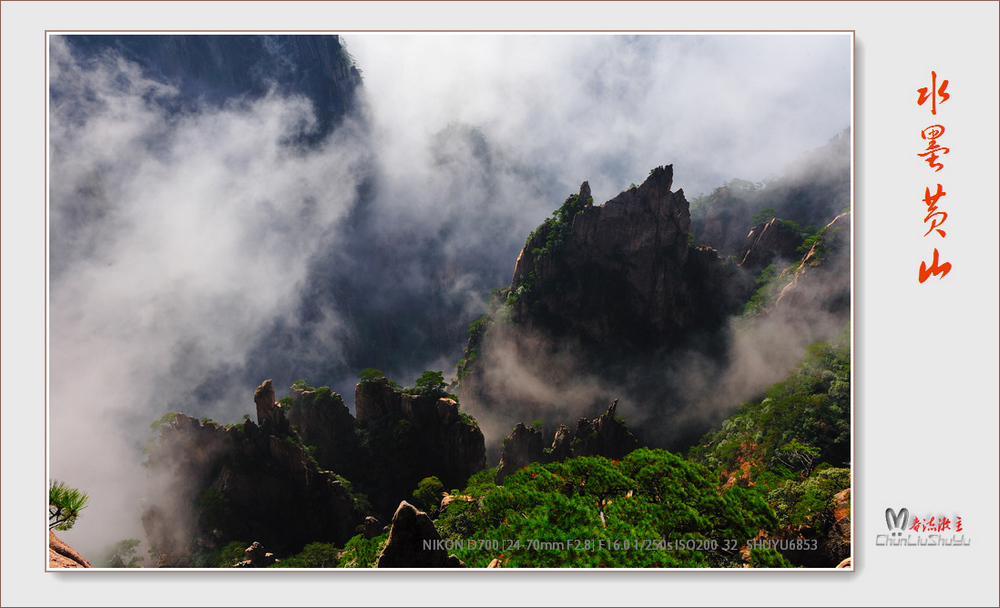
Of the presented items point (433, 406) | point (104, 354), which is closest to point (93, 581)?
point (104, 354)

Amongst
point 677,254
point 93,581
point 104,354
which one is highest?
point 677,254

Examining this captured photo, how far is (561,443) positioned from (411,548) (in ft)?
22.3

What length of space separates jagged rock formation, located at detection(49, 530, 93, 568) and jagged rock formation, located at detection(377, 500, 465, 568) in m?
4.40

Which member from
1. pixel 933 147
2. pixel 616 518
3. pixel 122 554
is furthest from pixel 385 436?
pixel 933 147

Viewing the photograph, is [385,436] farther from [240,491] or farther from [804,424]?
[804,424]

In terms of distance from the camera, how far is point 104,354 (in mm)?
7023

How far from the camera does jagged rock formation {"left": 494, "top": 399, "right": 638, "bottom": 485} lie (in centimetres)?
1144

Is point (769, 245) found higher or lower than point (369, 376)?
higher

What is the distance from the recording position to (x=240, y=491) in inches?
398

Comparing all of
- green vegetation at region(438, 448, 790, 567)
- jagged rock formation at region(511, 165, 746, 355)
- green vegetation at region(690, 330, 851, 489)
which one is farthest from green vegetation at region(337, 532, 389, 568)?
jagged rock formation at region(511, 165, 746, 355)

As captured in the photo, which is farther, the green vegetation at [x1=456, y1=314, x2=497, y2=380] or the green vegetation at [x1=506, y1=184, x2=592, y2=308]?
the green vegetation at [x1=456, y1=314, x2=497, y2=380]

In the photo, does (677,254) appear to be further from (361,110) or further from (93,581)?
(93,581)

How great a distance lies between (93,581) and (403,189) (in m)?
12.1

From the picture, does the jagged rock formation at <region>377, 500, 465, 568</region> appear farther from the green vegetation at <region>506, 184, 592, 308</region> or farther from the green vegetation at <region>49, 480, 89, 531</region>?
the green vegetation at <region>506, 184, 592, 308</region>
